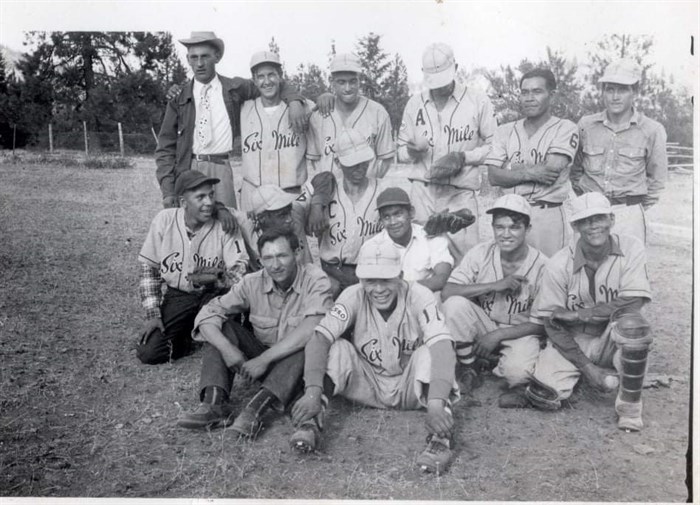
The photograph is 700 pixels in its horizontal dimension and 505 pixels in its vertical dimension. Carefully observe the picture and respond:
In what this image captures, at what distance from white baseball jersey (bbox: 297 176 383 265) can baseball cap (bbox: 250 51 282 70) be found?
1.06m

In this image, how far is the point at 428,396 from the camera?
3639 millimetres

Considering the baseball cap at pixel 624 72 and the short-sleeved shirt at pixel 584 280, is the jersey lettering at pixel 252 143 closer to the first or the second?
the short-sleeved shirt at pixel 584 280

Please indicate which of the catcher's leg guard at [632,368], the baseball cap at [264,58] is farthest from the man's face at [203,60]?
the catcher's leg guard at [632,368]

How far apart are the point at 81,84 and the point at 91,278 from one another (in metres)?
1.92

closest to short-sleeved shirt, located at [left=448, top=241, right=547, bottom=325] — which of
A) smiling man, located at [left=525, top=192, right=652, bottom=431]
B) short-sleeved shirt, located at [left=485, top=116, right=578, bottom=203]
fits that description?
smiling man, located at [left=525, top=192, right=652, bottom=431]

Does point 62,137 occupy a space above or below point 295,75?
below

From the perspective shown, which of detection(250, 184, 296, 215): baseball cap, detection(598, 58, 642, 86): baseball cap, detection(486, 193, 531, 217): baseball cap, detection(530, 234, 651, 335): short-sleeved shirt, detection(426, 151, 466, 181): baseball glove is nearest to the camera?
detection(530, 234, 651, 335): short-sleeved shirt

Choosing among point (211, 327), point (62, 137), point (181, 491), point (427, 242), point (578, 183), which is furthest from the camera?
point (62, 137)

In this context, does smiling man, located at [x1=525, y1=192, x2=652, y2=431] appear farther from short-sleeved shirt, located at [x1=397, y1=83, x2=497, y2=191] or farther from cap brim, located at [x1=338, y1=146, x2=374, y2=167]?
cap brim, located at [x1=338, y1=146, x2=374, y2=167]

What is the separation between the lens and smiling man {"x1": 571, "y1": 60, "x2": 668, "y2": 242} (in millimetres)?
4723

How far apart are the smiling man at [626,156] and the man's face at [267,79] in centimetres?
245

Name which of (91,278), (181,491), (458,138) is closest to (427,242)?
(458,138)

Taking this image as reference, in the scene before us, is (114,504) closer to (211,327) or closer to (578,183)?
(211,327)

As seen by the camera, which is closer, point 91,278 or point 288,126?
point 288,126
